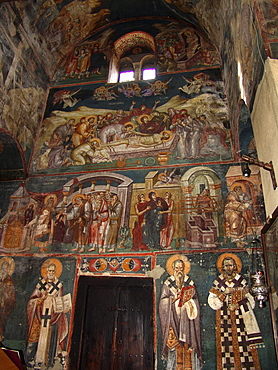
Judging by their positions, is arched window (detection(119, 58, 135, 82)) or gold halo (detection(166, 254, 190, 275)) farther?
arched window (detection(119, 58, 135, 82))

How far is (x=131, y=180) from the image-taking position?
26.4 feet

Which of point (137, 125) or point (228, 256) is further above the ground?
point (137, 125)

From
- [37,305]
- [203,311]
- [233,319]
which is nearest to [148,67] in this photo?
[203,311]

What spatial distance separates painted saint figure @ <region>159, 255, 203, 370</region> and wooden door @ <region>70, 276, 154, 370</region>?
0.31 m

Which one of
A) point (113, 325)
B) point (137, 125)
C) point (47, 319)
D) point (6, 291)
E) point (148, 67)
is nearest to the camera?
point (113, 325)

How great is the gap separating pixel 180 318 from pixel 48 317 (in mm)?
2740

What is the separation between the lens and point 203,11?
28.9ft

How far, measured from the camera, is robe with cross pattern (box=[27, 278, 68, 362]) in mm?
→ 6668

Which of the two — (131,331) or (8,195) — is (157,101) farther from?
(131,331)

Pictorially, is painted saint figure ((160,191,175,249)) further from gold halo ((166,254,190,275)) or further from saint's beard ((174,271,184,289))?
saint's beard ((174,271,184,289))

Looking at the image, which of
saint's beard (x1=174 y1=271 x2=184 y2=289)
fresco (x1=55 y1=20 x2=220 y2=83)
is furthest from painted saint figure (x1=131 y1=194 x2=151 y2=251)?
fresco (x1=55 y1=20 x2=220 y2=83)

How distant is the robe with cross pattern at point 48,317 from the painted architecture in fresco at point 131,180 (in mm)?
22

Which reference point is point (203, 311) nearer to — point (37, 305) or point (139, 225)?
point (139, 225)

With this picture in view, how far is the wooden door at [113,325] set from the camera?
638 cm
